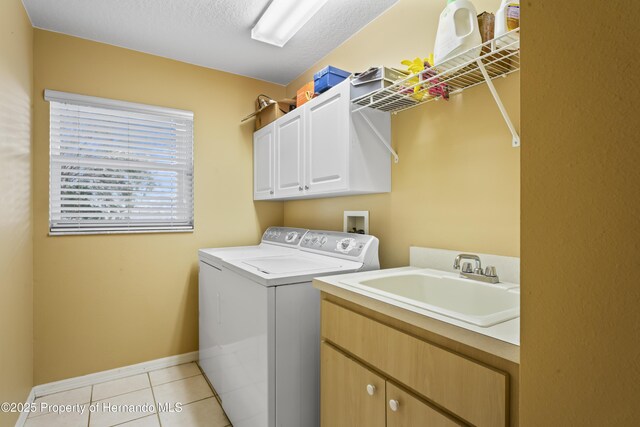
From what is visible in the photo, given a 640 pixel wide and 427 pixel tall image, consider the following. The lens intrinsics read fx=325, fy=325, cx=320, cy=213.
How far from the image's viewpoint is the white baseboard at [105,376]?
7.25 ft

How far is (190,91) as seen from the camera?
8.95 feet

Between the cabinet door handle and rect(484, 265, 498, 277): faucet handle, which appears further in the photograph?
rect(484, 265, 498, 277): faucet handle

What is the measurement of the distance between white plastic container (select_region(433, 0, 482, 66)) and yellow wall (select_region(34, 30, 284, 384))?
6.65 ft

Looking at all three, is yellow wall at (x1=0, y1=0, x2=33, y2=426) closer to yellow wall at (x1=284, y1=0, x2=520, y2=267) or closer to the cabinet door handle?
the cabinet door handle

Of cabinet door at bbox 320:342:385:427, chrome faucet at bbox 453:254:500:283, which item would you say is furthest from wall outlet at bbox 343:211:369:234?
cabinet door at bbox 320:342:385:427

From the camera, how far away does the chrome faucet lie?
1332 millimetres

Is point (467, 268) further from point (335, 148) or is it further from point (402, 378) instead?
point (335, 148)

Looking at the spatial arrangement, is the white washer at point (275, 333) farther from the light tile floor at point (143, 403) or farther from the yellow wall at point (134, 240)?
the yellow wall at point (134, 240)

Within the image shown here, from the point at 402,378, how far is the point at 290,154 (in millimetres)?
1719

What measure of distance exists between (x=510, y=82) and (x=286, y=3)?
126 cm

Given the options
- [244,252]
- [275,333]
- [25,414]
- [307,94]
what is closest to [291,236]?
[244,252]

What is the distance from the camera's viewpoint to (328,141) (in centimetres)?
195


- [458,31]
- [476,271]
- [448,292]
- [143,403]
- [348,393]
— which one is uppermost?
[458,31]

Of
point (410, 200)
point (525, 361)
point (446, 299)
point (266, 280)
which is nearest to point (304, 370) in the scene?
point (266, 280)
